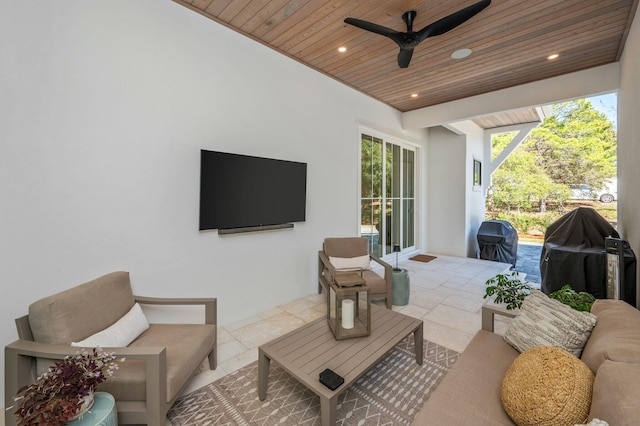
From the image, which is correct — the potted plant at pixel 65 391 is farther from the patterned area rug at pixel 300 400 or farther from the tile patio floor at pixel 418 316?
the tile patio floor at pixel 418 316

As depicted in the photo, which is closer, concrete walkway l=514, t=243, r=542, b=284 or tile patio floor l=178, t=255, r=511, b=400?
tile patio floor l=178, t=255, r=511, b=400

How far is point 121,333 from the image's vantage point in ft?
5.75

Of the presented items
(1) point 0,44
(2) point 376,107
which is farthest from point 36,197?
(2) point 376,107

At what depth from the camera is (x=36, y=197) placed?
5.99 ft

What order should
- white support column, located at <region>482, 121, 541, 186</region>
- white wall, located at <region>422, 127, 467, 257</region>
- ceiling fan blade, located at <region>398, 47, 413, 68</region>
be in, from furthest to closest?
white support column, located at <region>482, 121, 541, 186</region>
white wall, located at <region>422, 127, 467, 257</region>
ceiling fan blade, located at <region>398, 47, 413, 68</region>

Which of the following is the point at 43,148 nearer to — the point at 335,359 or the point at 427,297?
the point at 335,359

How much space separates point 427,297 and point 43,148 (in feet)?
13.6

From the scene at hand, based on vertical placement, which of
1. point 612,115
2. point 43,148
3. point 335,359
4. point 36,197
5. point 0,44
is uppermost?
point 612,115

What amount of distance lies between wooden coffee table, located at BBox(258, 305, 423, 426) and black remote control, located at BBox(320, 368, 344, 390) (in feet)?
0.06

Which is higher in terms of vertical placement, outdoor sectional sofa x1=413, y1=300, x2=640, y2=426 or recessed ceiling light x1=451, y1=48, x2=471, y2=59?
recessed ceiling light x1=451, y1=48, x2=471, y2=59

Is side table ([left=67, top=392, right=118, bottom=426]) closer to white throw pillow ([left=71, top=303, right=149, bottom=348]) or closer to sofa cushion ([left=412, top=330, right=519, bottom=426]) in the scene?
white throw pillow ([left=71, top=303, right=149, bottom=348])

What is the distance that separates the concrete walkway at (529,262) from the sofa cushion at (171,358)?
17.4 feet

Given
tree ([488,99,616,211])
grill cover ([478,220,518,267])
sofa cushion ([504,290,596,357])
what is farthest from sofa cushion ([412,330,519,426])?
tree ([488,99,616,211])

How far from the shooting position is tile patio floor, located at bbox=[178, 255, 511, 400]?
2.38 m
